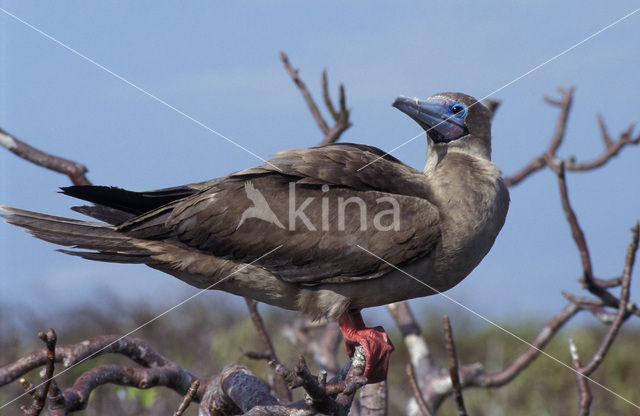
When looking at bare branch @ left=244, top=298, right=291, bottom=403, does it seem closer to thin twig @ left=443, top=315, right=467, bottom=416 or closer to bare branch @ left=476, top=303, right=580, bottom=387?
thin twig @ left=443, top=315, right=467, bottom=416

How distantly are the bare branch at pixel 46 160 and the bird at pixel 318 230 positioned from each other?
0.75 meters

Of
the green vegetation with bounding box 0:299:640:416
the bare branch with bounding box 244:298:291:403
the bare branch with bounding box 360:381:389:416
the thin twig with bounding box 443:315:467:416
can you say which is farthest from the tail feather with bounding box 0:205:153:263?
the green vegetation with bounding box 0:299:640:416

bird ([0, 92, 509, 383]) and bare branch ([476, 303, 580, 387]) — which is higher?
bird ([0, 92, 509, 383])

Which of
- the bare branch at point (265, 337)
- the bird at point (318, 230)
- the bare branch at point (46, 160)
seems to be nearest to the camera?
the bird at point (318, 230)

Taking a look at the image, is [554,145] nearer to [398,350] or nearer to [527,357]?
[527,357]

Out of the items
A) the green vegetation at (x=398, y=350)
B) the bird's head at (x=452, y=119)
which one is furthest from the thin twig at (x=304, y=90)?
the green vegetation at (x=398, y=350)

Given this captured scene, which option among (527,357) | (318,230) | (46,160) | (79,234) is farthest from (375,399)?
(46,160)

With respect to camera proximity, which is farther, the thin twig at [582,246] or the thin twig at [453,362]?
the thin twig at [582,246]

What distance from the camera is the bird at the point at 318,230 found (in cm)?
383

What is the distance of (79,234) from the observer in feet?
13.6

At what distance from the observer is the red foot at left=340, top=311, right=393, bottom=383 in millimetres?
3883

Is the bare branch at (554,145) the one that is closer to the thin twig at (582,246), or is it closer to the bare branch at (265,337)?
the thin twig at (582,246)

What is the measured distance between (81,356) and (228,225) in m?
1.00

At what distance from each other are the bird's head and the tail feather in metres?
1.73
